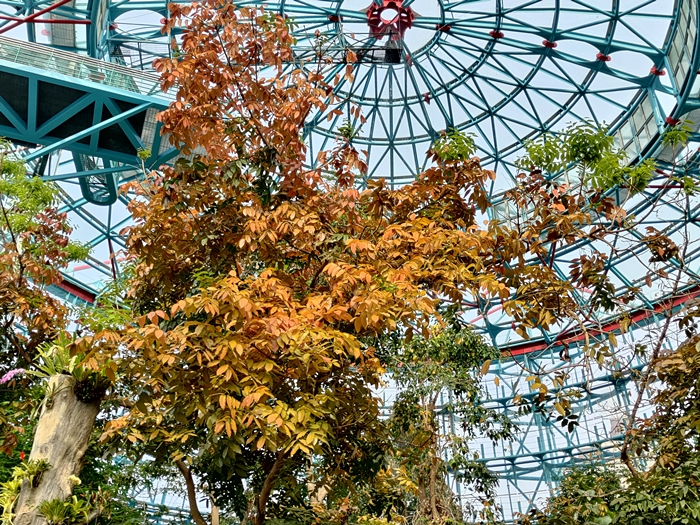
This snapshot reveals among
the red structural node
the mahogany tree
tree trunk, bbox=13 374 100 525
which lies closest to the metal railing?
the red structural node

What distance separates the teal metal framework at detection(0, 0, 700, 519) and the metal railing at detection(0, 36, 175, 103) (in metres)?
0.03

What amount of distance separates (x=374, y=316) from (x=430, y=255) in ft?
5.26

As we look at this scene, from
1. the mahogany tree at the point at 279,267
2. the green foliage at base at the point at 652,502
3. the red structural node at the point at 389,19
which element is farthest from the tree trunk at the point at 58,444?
the red structural node at the point at 389,19

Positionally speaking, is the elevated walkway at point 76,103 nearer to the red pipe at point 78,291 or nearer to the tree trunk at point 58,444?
the tree trunk at point 58,444

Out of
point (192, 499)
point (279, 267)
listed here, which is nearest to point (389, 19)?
point (279, 267)

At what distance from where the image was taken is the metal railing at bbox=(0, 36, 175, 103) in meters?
17.1

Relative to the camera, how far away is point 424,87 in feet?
95.1

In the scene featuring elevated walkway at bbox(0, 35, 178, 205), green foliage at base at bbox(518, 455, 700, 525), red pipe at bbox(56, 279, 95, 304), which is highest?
red pipe at bbox(56, 279, 95, 304)

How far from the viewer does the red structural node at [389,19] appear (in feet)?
76.0

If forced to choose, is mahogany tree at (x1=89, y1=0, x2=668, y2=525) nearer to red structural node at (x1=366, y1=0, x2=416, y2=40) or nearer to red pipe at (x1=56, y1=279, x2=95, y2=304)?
red structural node at (x1=366, y1=0, x2=416, y2=40)

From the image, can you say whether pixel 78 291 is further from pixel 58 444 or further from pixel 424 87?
pixel 58 444

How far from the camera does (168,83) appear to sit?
753cm

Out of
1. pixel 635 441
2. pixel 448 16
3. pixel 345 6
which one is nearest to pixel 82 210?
pixel 345 6

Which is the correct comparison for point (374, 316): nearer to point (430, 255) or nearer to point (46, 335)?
point (430, 255)
